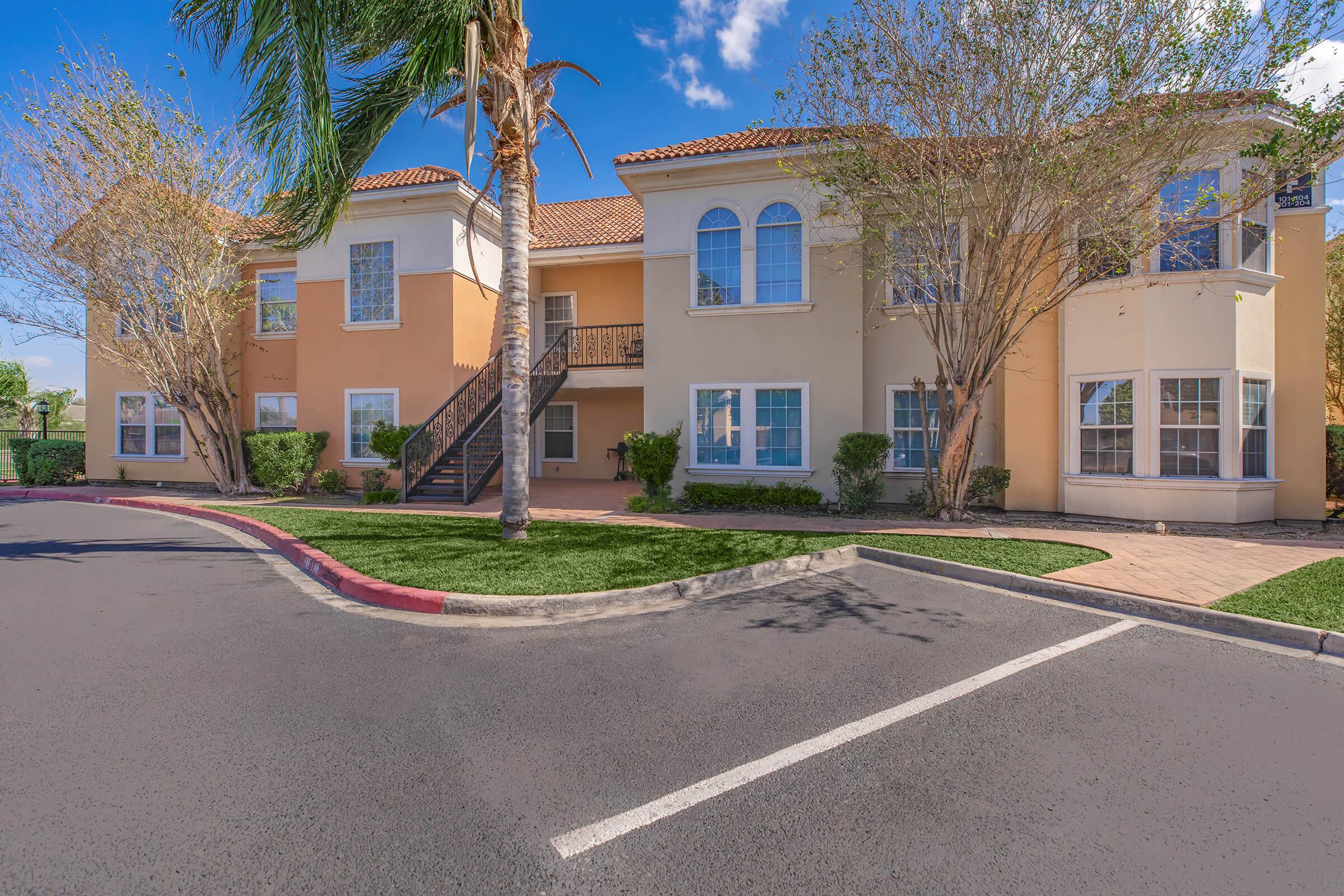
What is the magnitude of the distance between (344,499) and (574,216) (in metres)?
10.3

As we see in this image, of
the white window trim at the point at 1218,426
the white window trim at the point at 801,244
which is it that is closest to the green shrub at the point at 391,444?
the white window trim at the point at 801,244

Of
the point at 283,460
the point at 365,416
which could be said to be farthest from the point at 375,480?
the point at 365,416

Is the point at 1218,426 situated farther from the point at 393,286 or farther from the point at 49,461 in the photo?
the point at 49,461

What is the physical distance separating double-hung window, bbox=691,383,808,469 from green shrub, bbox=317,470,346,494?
8490mm

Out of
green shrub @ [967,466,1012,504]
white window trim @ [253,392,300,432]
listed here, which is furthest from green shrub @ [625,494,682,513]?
white window trim @ [253,392,300,432]

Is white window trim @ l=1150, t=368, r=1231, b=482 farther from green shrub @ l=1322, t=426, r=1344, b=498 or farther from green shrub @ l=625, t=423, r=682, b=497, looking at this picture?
green shrub @ l=625, t=423, r=682, b=497

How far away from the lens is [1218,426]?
35.9 feet

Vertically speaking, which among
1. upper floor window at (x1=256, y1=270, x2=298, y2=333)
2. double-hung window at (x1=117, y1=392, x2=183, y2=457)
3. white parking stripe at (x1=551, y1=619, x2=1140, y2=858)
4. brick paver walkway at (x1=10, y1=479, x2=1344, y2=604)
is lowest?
white parking stripe at (x1=551, y1=619, x2=1140, y2=858)

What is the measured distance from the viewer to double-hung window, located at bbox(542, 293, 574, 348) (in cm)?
1862

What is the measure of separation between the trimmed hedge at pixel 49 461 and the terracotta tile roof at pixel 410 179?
449 inches

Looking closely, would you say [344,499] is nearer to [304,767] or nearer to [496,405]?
[496,405]

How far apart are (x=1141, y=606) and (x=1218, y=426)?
6830 mm

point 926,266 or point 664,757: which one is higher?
point 926,266

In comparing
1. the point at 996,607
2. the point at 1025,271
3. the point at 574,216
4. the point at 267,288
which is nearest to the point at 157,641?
the point at 996,607
